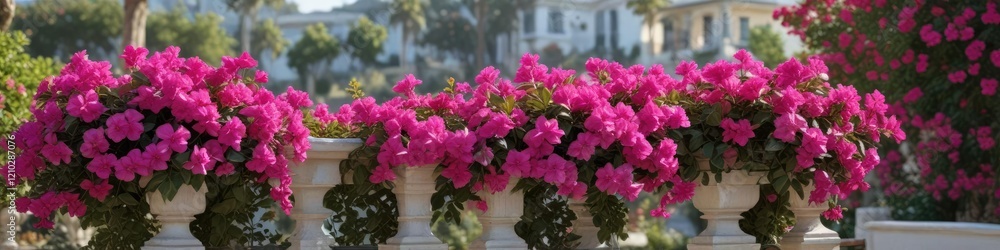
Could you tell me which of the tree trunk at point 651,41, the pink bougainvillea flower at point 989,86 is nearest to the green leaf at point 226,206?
the pink bougainvillea flower at point 989,86

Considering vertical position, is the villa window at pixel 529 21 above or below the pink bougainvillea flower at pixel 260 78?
above

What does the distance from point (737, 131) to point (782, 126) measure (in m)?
0.13

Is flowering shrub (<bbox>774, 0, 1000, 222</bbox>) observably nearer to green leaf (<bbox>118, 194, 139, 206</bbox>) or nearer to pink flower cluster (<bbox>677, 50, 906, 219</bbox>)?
pink flower cluster (<bbox>677, 50, 906, 219</bbox>)

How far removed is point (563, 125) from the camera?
3.86 metres

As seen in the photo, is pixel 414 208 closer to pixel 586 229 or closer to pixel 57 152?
pixel 586 229

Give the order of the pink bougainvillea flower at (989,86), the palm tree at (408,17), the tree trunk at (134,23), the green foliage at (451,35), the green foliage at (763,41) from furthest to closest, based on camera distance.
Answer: the green foliage at (451,35) → the palm tree at (408,17) → the green foliage at (763,41) → the tree trunk at (134,23) → the pink bougainvillea flower at (989,86)

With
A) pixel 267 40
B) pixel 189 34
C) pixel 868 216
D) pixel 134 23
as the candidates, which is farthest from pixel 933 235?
pixel 267 40

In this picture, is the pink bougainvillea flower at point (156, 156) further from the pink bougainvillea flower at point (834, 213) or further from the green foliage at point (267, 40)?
the green foliage at point (267, 40)

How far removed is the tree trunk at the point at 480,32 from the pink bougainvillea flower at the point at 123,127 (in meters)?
62.7

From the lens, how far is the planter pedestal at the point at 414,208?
12.8 ft

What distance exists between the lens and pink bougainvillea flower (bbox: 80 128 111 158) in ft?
11.5

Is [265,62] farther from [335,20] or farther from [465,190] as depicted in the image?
[465,190]

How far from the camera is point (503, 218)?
406cm

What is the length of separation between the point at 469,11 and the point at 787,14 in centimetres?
5637
